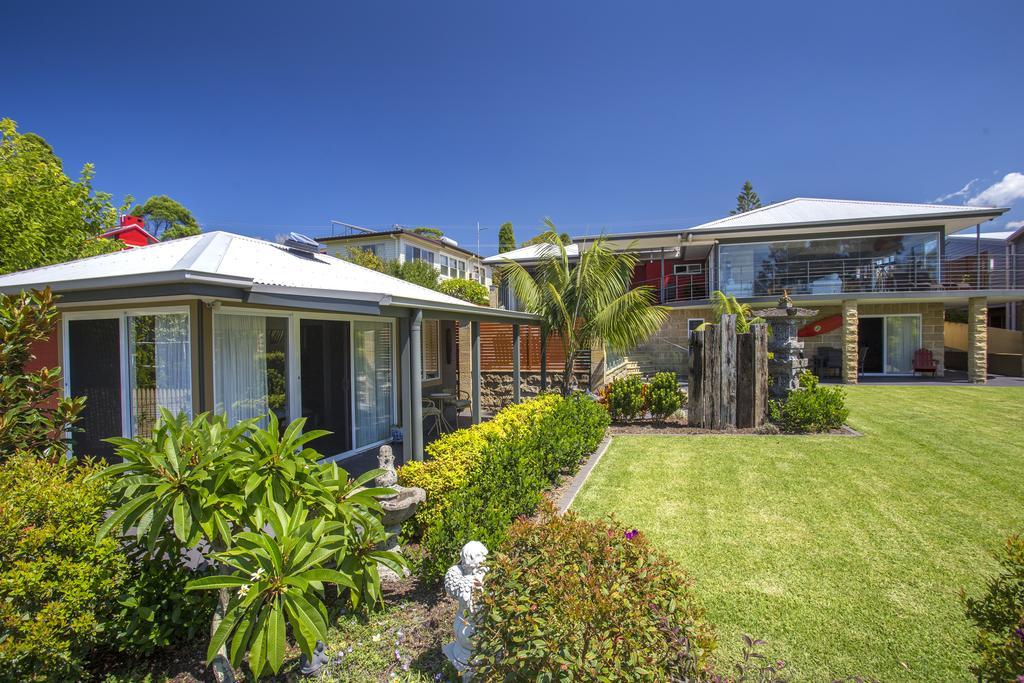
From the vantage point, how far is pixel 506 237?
49.0 m

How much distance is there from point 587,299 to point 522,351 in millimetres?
5123

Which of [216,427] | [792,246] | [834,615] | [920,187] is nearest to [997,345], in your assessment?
[792,246]

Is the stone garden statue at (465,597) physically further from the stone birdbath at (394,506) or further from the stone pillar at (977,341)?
the stone pillar at (977,341)

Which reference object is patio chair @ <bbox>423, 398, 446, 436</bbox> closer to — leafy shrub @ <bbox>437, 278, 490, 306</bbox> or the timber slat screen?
the timber slat screen

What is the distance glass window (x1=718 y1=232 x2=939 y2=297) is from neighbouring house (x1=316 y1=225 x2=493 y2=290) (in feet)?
48.7

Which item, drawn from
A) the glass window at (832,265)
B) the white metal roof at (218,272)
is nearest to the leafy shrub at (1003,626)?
the white metal roof at (218,272)

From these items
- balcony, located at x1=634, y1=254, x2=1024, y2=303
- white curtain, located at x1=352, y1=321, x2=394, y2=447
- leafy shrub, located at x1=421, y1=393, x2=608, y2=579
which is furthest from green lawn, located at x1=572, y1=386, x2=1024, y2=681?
balcony, located at x1=634, y1=254, x2=1024, y2=303

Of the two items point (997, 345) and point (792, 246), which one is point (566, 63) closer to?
point (792, 246)

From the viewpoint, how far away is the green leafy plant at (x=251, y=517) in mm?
2289

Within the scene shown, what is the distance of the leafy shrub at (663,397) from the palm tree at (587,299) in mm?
1197

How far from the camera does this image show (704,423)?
33.1 feet

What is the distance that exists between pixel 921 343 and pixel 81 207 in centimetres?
2913

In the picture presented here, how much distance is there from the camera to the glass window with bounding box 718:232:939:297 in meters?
18.1

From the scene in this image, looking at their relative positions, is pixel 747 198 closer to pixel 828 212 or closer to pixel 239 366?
pixel 828 212
